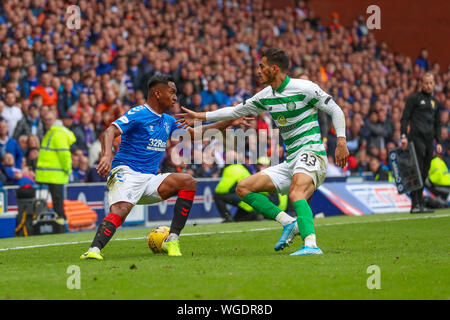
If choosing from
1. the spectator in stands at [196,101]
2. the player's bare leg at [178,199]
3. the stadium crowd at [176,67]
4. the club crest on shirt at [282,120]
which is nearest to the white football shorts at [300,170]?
the club crest on shirt at [282,120]

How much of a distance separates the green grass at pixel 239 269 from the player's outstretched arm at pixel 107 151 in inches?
34.4

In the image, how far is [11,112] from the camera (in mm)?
14859

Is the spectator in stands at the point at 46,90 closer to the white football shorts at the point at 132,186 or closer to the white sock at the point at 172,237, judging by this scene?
the white football shorts at the point at 132,186

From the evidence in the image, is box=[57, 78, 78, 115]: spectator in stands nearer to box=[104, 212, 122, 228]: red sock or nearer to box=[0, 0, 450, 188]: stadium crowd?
box=[0, 0, 450, 188]: stadium crowd

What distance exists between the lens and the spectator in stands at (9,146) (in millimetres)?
14328

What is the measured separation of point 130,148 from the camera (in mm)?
8266

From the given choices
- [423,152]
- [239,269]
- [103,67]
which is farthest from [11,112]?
[239,269]

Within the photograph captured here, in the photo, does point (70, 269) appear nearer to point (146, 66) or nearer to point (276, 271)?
point (276, 271)

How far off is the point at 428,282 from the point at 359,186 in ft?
38.0

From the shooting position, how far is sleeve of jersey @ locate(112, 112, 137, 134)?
793 cm

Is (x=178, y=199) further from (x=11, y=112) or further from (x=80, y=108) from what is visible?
(x=80, y=108)

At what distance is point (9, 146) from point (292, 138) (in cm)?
791

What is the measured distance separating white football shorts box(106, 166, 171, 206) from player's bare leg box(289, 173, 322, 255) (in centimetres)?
141

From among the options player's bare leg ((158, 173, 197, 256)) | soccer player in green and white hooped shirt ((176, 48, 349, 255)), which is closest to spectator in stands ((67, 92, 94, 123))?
soccer player in green and white hooped shirt ((176, 48, 349, 255))
